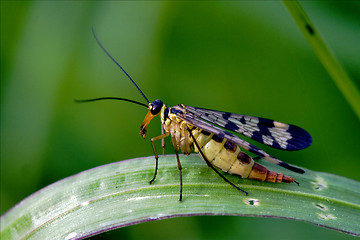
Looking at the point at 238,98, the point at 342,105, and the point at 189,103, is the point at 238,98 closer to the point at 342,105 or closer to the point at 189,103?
the point at 189,103

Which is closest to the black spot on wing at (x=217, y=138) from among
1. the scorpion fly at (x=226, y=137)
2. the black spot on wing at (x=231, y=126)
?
the scorpion fly at (x=226, y=137)

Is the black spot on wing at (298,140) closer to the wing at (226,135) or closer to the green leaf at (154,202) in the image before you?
the green leaf at (154,202)

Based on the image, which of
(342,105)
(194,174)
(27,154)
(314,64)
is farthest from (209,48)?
(27,154)

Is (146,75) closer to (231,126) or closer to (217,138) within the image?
(231,126)

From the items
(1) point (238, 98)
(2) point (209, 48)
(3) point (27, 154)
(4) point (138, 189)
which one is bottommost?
(1) point (238, 98)

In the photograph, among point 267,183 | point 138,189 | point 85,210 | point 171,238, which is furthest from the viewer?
point 171,238

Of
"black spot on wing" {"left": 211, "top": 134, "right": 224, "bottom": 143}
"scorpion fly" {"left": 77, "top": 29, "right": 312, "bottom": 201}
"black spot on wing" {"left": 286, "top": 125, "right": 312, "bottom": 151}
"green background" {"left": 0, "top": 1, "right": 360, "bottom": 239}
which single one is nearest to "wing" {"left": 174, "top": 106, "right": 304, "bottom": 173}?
"scorpion fly" {"left": 77, "top": 29, "right": 312, "bottom": 201}

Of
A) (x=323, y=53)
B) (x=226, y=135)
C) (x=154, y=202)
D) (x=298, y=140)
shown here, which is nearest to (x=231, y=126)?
(x=226, y=135)
